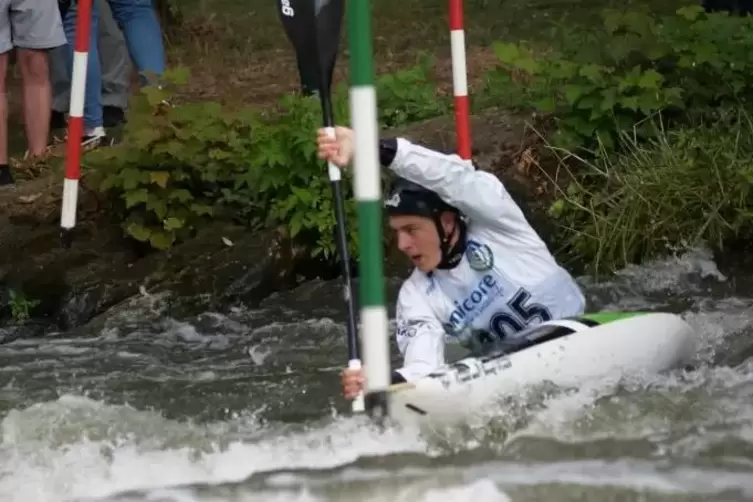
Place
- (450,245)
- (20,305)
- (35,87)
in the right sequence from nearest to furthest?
1. (450,245)
2. (20,305)
3. (35,87)

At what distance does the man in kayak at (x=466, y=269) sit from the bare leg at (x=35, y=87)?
2.48 m

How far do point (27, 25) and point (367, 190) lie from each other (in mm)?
3503

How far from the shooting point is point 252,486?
380 centimetres

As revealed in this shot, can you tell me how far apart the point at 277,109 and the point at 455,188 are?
3.50m

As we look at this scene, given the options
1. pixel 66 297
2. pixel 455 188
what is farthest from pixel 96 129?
pixel 455 188

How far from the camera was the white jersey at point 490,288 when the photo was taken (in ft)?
14.3

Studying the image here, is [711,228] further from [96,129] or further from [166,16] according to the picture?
[166,16]

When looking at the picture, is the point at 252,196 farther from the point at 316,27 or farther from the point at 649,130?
the point at 649,130

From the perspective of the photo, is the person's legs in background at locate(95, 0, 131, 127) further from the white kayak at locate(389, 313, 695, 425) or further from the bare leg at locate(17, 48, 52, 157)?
the white kayak at locate(389, 313, 695, 425)

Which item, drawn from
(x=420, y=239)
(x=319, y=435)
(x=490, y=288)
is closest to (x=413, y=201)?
(x=420, y=239)

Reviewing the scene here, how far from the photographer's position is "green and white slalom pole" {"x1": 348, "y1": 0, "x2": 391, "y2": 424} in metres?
3.19

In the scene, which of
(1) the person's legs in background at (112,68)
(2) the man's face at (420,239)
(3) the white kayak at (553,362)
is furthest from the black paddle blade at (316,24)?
(1) the person's legs in background at (112,68)

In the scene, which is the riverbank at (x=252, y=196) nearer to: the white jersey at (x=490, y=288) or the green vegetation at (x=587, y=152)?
the green vegetation at (x=587, y=152)

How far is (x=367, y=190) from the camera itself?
3186 millimetres
